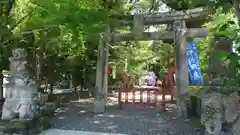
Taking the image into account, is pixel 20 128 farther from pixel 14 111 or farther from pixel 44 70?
pixel 44 70

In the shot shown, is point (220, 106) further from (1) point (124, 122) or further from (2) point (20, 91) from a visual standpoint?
(2) point (20, 91)

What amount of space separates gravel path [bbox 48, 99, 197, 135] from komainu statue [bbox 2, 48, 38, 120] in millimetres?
960

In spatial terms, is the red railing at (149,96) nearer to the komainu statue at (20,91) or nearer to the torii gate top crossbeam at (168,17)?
the torii gate top crossbeam at (168,17)

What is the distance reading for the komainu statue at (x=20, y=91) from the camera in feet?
23.4

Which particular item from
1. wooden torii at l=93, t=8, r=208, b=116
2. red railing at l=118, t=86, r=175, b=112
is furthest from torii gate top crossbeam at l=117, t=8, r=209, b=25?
red railing at l=118, t=86, r=175, b=112

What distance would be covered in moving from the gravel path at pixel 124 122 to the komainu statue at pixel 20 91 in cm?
96

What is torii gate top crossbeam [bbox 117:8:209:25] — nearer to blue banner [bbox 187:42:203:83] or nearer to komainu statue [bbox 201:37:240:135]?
blue banner [bbox 187:42:203:83]

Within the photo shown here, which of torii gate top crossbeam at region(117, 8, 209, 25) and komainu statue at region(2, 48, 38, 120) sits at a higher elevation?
torii gate top crossbeam at region(117, 8, 209, 25)

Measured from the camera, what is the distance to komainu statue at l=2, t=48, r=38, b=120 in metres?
7.14

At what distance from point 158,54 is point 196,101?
5094 millimetres

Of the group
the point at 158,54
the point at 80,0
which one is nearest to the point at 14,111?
the point at 80,0

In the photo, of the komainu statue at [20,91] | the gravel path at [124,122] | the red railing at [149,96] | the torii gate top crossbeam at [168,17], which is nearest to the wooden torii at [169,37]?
the torii gate top crossbeam at [168,17]

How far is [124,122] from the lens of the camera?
8.36 metres

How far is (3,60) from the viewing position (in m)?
10.1
